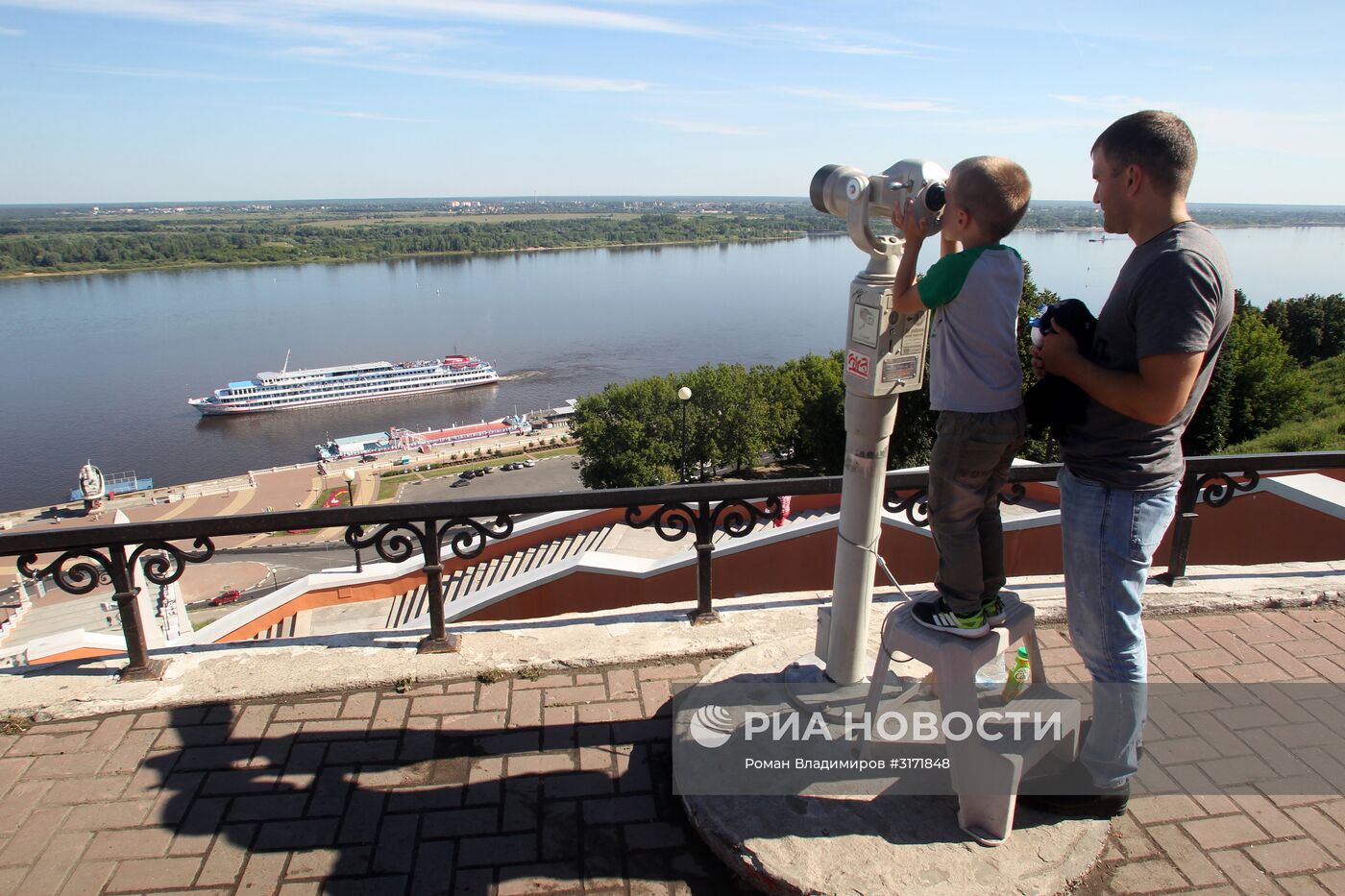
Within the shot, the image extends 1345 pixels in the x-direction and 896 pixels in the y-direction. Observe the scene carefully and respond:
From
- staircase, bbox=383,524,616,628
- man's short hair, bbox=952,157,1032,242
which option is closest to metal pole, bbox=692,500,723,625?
man's short hair, bbox=952,157,1032,242

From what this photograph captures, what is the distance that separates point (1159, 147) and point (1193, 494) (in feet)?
7.44

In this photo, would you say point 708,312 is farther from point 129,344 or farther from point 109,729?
point 109,729

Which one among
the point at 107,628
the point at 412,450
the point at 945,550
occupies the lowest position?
the point at 412,450

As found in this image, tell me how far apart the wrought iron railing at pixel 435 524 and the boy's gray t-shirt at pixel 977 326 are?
3.78ft

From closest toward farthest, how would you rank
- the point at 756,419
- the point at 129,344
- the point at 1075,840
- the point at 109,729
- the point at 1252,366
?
the point at 1075,840 → the point at 109,729 → the point at 1252,366 → the point at 756,419 → the point at 129,344

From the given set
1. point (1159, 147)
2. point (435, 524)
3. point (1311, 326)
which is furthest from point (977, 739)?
point (1311, 326)

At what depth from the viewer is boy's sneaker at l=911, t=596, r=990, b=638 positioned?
6.82 feet

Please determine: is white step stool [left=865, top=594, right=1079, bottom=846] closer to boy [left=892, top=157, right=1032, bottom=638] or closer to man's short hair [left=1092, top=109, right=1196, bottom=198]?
boy [left=892, top=157, right=1032, bottom=638]

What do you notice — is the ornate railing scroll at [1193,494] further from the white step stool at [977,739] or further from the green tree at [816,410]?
the green tree at [816,410]

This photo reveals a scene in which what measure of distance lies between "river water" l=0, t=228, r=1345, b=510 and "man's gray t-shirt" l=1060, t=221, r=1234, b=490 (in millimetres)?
19068

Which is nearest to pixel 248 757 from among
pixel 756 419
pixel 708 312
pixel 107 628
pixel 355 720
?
pixel 355 720

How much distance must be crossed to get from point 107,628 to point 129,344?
187 ft

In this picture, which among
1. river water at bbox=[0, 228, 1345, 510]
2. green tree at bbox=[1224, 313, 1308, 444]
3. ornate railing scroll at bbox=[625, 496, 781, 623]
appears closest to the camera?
ornate railing scroll at bbox=[625, 496, 781, 623]

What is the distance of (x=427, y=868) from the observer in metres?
2.08
